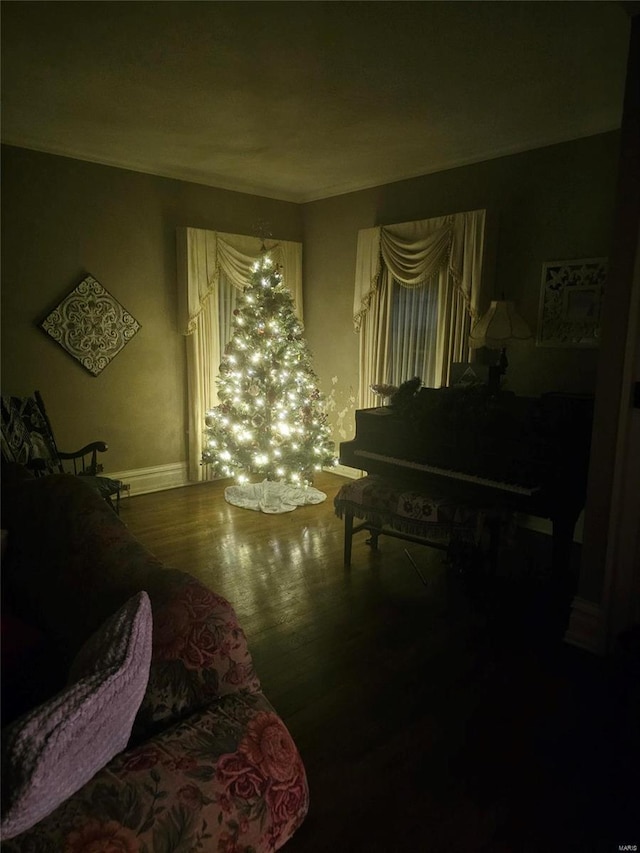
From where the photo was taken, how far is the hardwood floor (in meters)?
1.69

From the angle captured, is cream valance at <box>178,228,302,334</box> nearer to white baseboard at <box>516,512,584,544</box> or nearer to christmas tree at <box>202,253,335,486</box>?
christmas tree at <box>202,253,335,486</box>

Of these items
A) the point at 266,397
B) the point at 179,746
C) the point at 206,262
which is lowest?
the point at 179,746

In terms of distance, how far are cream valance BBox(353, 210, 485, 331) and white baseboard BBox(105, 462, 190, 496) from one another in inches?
89.7

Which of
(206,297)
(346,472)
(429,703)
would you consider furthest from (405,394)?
(206,297)

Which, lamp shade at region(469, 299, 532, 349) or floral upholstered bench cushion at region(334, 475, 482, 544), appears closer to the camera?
floral upholstered bench cushion at region(334, 475, 482, 544)

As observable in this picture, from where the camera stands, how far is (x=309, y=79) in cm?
290

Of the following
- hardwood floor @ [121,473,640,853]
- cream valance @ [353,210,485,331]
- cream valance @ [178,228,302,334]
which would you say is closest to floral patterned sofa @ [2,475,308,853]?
hardwood floor @ [121,473,640,853]

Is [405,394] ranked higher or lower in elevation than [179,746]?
higher

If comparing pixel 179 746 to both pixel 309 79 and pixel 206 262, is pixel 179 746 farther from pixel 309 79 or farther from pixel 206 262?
pixel 206 262

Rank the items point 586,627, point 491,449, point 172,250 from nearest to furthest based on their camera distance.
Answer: point 586,627 < point 491,449 < point 172,250

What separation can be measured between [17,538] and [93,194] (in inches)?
132

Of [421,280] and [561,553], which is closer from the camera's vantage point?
[561,553]

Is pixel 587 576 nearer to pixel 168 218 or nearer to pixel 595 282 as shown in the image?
pixel 595 282

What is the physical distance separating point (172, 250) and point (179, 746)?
463 centimetres
